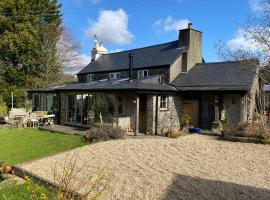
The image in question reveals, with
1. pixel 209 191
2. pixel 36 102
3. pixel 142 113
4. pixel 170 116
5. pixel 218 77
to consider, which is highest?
pixel 218 77

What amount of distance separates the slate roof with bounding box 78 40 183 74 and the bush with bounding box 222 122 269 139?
854 centimetres

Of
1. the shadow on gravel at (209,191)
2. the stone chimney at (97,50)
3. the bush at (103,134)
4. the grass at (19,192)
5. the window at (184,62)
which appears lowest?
the grass at (19,192)

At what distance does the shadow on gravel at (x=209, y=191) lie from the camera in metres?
6.62

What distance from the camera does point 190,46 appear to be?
936 inches

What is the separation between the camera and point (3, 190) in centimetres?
720

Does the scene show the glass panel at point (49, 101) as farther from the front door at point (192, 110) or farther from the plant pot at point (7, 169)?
the plant pot at point (7, 169)

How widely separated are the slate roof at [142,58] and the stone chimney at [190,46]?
2.03ft

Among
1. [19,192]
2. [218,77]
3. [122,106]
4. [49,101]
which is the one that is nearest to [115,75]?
[49,101]

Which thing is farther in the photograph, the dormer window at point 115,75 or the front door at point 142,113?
the dormer window at point 115,75

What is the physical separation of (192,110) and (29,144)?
11390mm

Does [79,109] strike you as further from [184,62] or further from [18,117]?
[184,62]

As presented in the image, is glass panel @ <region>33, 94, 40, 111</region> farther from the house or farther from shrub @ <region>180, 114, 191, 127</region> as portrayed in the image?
shrub @ <region>180, 114, 191, 127</region>

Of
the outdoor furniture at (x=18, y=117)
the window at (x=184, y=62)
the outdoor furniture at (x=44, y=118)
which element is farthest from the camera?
the window at (x=184, y=62)

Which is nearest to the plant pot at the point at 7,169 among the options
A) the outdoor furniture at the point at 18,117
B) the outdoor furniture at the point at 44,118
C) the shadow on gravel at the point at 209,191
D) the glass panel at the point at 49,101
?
the shadow on gravel at the point at 209,191
